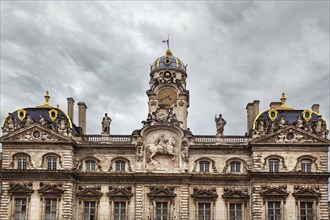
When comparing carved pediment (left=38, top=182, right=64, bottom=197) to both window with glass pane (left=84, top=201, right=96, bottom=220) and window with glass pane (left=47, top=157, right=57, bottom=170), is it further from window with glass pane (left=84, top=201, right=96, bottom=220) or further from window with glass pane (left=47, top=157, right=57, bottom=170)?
window with glass pane (left=84, top=201, right=96, bottom=220)

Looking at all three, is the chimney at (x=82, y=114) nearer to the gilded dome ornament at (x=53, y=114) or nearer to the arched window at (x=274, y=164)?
the gilded dome ornament at (x=53, y=114)

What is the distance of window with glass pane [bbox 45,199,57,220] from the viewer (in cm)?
6312

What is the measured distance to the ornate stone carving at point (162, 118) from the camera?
217ft

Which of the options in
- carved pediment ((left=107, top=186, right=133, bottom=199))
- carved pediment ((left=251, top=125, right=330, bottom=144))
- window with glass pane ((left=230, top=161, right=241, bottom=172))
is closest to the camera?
carved pediment ((left=107, top=186, right=133, bottom=199))

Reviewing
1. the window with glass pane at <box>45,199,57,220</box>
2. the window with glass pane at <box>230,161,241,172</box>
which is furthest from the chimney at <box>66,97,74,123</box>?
the window with glass pane at <box>230,161,241,172</box>

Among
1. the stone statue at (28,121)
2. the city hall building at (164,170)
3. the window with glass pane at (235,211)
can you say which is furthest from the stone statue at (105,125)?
the window with glass pane at (235,211)

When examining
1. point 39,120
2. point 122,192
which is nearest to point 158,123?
point 122,192

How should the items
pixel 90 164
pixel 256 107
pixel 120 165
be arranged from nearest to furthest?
pixel 120 165
pixel 90 164
pixel 256 107

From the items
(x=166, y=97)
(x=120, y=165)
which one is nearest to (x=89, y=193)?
(x=120, y=165)

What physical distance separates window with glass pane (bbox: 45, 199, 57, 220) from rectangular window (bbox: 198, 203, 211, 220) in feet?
52.6

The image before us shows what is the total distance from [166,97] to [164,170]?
33.1 ft

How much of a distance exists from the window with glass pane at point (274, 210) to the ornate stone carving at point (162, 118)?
13.8 meters

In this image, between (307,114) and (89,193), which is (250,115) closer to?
(307,114)

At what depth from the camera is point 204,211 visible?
64.0 m
